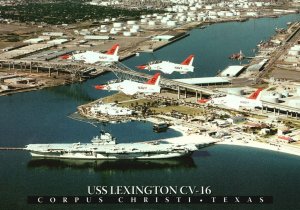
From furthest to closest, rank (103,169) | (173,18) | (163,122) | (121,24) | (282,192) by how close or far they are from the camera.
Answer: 1. (173,18)
2. (121,24)
3. (163,122)
4. (103,169)
5. (282,192)

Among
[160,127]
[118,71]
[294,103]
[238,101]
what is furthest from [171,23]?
[160,127]

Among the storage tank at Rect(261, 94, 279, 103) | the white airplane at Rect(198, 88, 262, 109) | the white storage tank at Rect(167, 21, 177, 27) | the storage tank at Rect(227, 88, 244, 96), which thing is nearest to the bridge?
the white airplane at Rect(198, 88, 262, 109)

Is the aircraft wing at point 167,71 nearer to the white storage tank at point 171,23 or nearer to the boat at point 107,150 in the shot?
the boat at point 107,150

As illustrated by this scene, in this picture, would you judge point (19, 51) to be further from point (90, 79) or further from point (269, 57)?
point (269, 57)

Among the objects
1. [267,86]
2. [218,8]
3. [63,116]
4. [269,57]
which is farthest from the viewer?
[218,8]

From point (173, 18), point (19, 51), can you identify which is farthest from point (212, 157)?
point (173, 18)

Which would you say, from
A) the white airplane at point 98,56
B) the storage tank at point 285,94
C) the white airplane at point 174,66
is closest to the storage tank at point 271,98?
the storage tank at point 285,94
